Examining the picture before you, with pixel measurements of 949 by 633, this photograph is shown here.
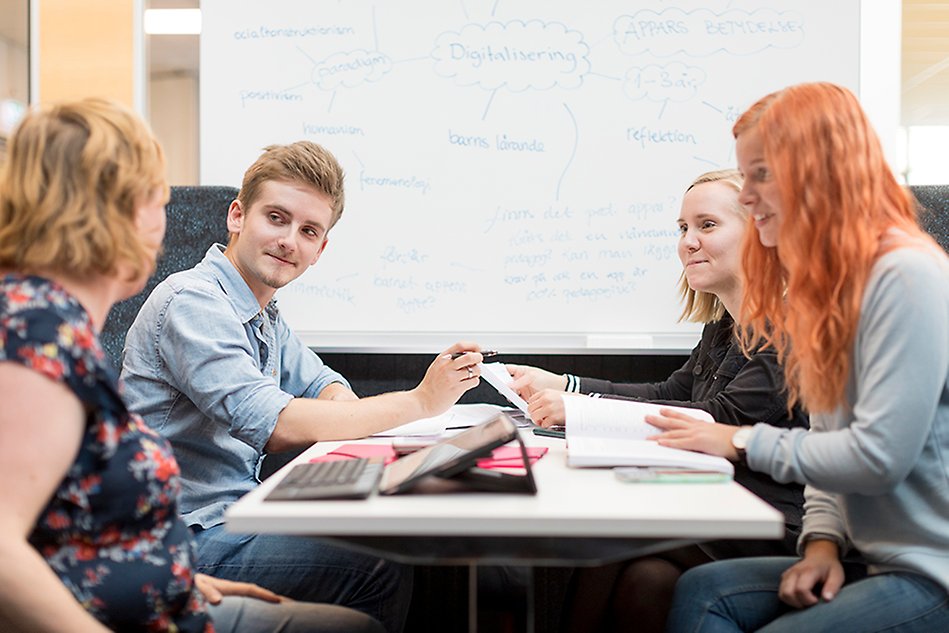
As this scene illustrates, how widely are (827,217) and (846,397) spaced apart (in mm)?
245

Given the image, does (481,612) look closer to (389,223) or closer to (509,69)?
(389,223)

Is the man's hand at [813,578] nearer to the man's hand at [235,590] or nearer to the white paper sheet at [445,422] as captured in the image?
the white paper sheet at [445,422]

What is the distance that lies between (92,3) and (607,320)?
5.75 ft

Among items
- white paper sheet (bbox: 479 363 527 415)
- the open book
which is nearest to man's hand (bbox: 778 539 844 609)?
the open book

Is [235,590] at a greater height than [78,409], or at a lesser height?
lesser

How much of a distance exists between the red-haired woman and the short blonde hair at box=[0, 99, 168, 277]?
0.80m

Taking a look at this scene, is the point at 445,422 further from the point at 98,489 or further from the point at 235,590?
the point at 98,489

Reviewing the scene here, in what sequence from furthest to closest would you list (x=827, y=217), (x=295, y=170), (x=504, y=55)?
(x=504, y=55) < (x=295, y=170) < (x=827, y=217)

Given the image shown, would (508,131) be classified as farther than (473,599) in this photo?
Yes

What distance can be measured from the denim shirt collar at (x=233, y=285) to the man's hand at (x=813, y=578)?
3.44 feet

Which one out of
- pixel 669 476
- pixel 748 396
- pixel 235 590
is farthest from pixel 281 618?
pixel 748 396

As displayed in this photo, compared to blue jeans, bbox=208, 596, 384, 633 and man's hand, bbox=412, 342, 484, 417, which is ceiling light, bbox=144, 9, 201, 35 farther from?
blue jeans, bbox=208, 596, 384, 633

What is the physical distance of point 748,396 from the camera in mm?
1599

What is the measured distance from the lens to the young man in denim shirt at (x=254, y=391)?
1410mm
